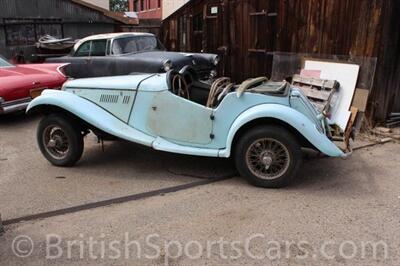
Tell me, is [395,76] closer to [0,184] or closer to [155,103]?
[155,103]

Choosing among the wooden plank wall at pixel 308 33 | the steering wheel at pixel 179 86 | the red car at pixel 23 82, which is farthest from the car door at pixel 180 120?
the red car at pixel 23 82

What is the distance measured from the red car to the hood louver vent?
3.05m

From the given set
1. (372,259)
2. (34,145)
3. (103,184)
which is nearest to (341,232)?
(372,259)

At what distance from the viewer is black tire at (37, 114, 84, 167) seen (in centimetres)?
534

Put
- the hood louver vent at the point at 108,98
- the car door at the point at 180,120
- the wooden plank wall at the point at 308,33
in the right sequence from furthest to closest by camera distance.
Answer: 1. the wooden plank wall at the point at 308,33
2. the hood louver vent at the point at 108,98
3. the car door at the point at 180,120

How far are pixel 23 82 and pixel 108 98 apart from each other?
3.42m

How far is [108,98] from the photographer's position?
5246mm

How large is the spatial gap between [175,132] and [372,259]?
2.55 m

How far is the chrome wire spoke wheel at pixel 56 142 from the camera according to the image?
213 inches

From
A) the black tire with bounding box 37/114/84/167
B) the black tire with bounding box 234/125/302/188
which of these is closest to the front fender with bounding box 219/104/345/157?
the black tire with bounding box 234/125/302/188

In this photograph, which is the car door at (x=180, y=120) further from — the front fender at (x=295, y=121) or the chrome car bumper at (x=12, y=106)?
the chrome car bumper at (x=12, y=106)

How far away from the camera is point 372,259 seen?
326cm

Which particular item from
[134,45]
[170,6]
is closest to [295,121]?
[134,45]

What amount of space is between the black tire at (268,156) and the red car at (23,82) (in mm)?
4753
